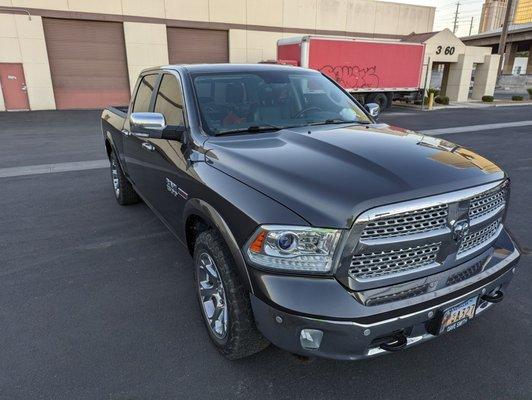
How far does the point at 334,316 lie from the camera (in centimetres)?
190

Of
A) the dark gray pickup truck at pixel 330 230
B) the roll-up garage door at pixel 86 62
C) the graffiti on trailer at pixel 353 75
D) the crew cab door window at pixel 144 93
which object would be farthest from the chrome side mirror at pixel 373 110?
the roll-up garage door at pixel 86 62

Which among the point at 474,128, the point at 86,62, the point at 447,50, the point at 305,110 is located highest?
the point at 447,50

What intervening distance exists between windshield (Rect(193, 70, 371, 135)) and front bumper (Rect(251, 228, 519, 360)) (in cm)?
147

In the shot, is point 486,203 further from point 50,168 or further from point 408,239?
point 50,168

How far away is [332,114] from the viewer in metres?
3.56

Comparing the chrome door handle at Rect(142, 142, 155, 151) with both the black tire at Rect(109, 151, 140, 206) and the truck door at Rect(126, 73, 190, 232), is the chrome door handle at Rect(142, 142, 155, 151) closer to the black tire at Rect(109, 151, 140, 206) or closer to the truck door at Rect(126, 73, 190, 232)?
the truck door at Rect(126, 73, 190, 232)

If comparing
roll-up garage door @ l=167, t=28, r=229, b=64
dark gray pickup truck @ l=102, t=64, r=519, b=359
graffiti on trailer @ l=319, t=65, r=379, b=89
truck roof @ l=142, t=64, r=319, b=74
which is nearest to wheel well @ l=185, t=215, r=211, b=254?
dark gray pickup truck @ l=102, t=64, r=519, b=359

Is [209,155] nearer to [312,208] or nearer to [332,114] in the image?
[312,208]

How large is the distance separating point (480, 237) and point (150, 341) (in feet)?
7.66

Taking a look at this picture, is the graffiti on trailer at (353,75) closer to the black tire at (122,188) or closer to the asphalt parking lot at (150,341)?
the black tire at (122,188)

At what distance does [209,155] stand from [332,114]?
1.37 m

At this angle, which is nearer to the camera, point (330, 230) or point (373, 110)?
point (330, 230)

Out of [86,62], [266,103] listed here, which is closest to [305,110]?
[266,103]

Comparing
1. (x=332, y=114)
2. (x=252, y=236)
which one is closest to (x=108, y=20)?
(x=332, y=114)
